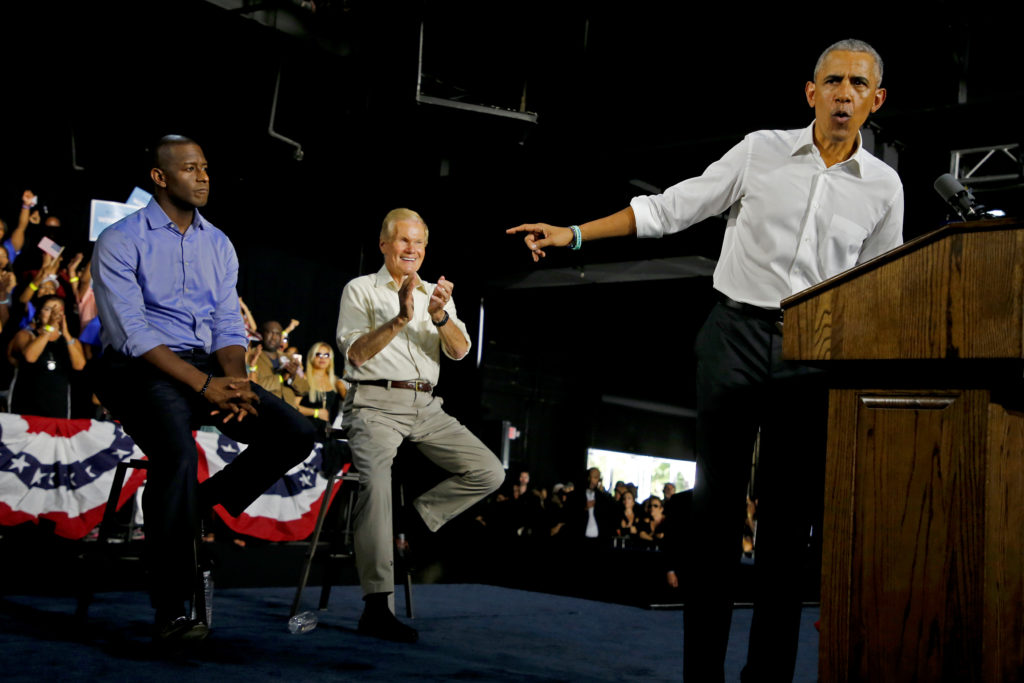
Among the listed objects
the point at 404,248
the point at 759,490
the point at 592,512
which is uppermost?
the point at 404,248

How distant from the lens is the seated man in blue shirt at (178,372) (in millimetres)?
2625

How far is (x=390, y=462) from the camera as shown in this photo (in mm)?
3471

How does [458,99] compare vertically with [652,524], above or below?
above

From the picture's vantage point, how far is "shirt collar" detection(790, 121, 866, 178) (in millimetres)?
2244

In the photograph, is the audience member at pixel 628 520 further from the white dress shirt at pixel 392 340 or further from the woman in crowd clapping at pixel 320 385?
the white dress shirt at pixel 392 340

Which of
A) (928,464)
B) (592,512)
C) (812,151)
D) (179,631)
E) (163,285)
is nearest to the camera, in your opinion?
(928,464)

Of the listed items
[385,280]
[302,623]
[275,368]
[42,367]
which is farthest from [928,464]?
[275,368]

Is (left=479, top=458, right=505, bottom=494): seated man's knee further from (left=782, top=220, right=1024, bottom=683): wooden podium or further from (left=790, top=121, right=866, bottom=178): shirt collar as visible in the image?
(left=782, top=220, right=1024, bottom=683): wooden podium

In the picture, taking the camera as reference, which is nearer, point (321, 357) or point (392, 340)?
point (392, 340)

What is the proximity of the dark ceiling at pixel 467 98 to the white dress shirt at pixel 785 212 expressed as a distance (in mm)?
5164

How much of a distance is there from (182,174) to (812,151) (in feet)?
6.44

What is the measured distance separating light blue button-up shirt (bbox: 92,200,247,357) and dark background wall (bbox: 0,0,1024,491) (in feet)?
14.7

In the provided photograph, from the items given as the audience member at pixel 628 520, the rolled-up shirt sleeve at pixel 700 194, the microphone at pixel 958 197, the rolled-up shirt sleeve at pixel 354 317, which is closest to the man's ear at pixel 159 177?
the rolled-up shirt sleeve at pixel 354 317

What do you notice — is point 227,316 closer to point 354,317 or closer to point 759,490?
point 354,317
